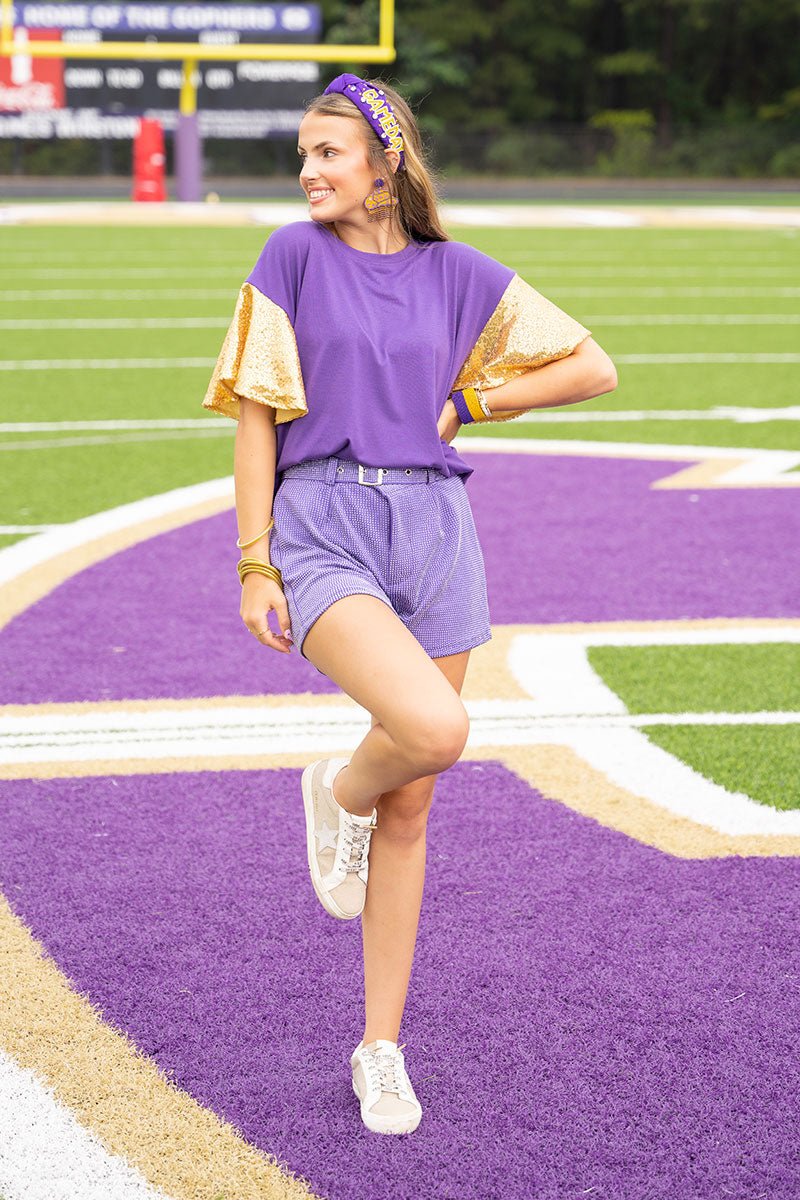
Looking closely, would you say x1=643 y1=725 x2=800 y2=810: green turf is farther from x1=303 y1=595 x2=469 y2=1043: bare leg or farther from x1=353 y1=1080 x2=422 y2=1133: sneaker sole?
x1=353 y1=1080 x2=422 y2=1133: sneaker sole

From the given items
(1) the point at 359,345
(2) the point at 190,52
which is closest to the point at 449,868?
(1) the point at 359,345

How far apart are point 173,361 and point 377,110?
34.0 ft

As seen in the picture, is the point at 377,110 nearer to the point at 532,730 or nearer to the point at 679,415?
the point at 532,730

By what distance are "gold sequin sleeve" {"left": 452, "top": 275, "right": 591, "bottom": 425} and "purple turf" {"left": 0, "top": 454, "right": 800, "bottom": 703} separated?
2374mm

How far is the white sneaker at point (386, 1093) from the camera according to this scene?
290 cm

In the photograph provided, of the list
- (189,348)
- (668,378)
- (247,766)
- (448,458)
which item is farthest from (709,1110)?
(189,348)

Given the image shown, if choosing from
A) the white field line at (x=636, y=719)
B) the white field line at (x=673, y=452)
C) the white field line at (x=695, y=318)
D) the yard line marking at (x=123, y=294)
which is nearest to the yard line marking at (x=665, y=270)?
the white field line at (x=695, y=318)

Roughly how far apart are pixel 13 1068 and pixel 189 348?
11.2 m

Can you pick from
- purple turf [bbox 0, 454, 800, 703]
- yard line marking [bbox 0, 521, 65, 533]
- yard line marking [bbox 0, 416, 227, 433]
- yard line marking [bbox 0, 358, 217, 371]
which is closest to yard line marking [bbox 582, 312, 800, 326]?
yard line marking [bbox 0, 358, 217, 371]

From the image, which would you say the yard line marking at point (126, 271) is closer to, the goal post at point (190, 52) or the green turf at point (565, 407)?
the green turf at point (565, 407)

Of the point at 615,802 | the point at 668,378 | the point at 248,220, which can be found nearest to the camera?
the point at 615,802

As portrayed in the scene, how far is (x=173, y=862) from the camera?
13.2ft

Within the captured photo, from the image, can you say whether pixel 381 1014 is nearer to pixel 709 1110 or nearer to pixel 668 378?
pixel 709 1110

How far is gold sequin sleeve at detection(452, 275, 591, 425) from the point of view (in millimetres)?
3125
